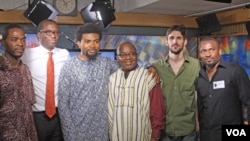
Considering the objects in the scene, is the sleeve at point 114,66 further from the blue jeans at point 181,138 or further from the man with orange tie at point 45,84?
the blue jeans at point 181,138

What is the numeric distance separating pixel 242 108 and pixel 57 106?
1.59 m

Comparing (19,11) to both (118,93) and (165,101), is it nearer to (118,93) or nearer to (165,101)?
(118,93)

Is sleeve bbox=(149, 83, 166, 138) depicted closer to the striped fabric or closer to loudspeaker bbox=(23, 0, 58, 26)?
the striped fabric

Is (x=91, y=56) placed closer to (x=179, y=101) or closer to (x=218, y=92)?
(x=179, y=101)

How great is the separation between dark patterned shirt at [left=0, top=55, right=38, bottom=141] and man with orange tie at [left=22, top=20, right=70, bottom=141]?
0.14m

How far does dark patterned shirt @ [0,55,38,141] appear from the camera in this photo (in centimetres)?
242

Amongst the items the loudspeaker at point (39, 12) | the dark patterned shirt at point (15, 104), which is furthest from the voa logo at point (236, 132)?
the loudspeaker at point (39, 12)

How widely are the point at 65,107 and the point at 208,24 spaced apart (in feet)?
8.03

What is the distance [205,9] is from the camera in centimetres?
392

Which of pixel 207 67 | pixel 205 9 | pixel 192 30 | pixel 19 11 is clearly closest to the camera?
pixel 207 67

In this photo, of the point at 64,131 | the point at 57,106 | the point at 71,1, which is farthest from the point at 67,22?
the point at 64,131

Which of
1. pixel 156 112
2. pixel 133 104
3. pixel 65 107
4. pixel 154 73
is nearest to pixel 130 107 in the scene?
pixel 133 104

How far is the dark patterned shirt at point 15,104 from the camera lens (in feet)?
7.95

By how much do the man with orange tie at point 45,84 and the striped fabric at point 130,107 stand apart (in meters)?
0.51
